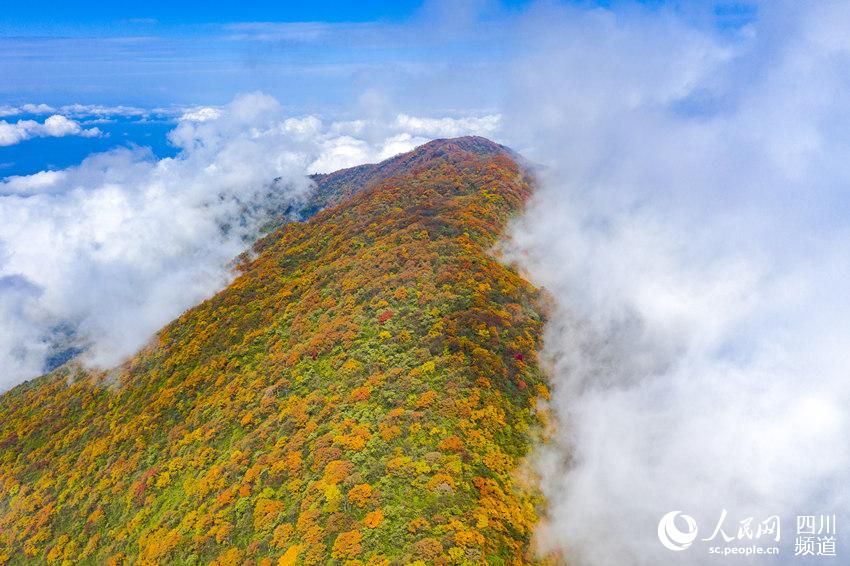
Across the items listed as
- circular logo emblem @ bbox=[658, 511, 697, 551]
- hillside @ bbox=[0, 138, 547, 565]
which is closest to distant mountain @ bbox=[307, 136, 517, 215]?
hillside @ bbox=[0, 138, 547, 565]

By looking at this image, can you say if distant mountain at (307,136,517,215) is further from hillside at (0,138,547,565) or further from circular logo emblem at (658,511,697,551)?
circular logo emblem at (658,511,697,551)

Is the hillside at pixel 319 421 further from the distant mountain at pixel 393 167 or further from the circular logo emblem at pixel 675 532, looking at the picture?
the distant mountain at pixel 393 167

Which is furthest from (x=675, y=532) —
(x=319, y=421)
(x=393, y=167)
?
(x=393, y=167)

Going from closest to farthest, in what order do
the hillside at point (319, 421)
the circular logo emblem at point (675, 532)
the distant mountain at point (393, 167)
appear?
the hillside at point (319, 421) → the circular logo emblem at point (675, 532) → the distant mountain at point (393, 167)

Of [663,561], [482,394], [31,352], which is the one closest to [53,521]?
[482,394]

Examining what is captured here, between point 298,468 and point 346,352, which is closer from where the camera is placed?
point 298,468

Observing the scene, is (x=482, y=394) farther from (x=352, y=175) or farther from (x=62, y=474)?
(x=352, y=175)

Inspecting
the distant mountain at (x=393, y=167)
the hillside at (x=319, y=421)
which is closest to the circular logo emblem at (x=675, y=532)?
the hillside at (x=319, y=421)
